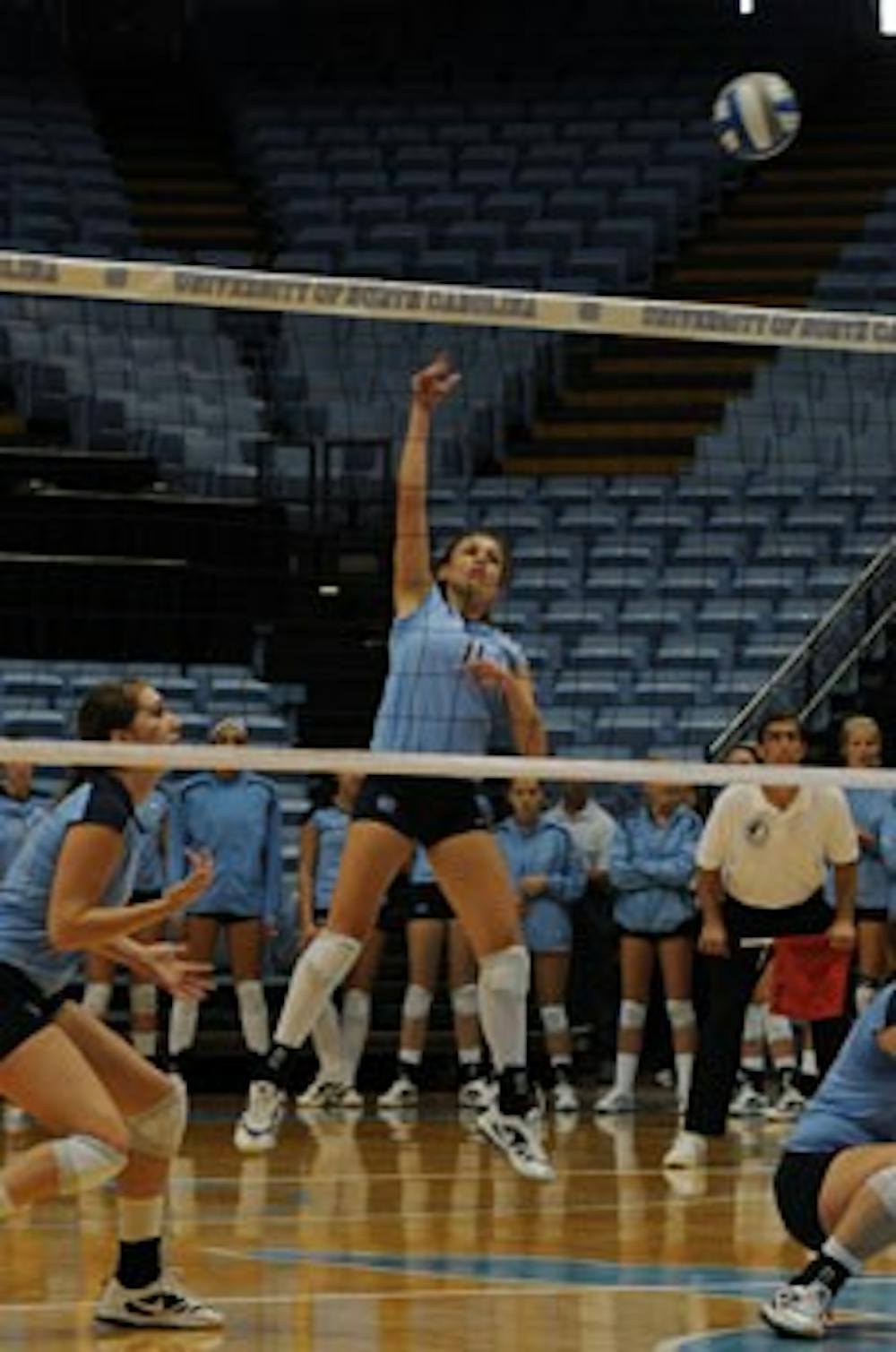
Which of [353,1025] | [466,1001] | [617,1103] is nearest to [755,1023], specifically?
[617,1103]

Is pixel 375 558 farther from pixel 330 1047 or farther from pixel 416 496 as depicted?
pixel 416 496

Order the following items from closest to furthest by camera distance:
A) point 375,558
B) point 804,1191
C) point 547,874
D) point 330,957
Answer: point 804,1191 < point 330,957 < point 547,874 < point 375,558

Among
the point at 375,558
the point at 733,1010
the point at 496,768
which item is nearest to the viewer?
the point at 496,768

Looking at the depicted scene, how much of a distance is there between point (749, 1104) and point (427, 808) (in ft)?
19.3

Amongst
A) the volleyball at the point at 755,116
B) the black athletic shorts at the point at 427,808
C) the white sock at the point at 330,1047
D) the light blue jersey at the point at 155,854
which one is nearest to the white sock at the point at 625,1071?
the white sock at the point at 330,1047

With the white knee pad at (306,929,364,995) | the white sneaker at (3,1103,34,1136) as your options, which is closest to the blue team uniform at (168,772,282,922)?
the white sneaker at (3,1103,34,1136)

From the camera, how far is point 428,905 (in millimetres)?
16797

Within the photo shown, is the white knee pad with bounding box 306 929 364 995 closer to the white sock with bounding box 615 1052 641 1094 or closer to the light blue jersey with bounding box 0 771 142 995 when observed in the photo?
the light blue jersey with bounding box 0 771 142 995

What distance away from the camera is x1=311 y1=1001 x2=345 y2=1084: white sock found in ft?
52.3

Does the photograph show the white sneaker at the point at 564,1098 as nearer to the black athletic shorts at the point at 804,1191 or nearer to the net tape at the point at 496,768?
the net tape at the point at 496,768

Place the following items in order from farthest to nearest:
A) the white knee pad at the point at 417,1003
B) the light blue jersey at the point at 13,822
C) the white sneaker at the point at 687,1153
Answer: the white knee pad at the point at 417,1003
the light blue jersey at the point at 13,822
the white sneaker at the point at 687,1153

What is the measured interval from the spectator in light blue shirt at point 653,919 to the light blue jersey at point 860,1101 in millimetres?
7767

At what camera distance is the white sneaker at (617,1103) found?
53.6ft

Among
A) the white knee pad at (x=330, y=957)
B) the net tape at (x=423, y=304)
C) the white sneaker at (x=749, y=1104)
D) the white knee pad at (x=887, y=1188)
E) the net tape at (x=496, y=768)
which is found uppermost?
the net tape at (x=423, y=304)
